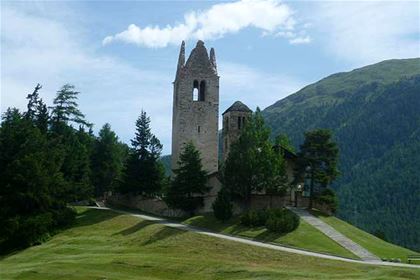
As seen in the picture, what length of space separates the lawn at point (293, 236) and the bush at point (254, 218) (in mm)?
526

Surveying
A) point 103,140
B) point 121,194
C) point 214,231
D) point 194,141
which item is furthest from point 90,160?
point 214,231

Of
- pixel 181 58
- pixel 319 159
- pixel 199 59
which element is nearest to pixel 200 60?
pixel 199 59

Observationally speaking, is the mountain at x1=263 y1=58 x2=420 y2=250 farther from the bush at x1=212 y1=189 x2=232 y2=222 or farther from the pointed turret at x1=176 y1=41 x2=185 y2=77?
the bush at x1=212 y1=189 x2=232 y2=222

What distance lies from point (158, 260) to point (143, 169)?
2770cm

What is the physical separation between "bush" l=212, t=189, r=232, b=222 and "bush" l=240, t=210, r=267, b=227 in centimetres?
171

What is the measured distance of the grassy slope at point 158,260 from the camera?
3394 centimetres

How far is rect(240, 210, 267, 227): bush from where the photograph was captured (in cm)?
5038

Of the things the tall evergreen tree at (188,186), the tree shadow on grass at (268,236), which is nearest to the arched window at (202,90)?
the tall evergreen tree at (188,186)

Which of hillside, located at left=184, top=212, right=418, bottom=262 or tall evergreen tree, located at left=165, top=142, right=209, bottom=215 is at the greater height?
tall evergreen tree, located at left=165, top=142, right=209, bottom=215

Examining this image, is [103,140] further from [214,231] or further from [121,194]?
[214,231]

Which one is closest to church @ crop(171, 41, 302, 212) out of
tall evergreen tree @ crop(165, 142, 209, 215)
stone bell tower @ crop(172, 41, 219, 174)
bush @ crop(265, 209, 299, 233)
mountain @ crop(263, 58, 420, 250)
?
stone bell tower @ crop(172, 41, 219, 174)

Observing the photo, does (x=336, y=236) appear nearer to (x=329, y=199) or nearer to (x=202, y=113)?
(x=329, y=199)

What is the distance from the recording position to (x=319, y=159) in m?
56.5

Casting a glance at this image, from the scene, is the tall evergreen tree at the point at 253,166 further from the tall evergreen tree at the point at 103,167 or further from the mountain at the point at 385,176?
the mountain at the point at 385,176
